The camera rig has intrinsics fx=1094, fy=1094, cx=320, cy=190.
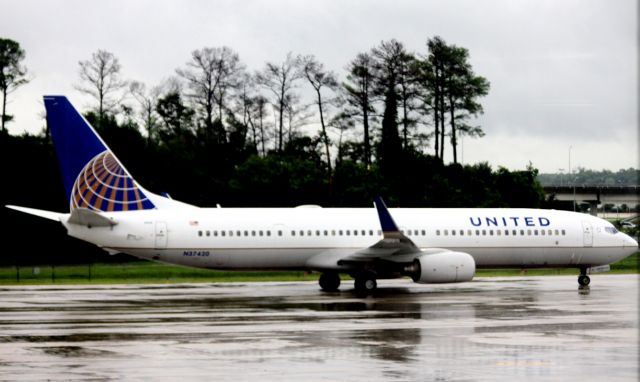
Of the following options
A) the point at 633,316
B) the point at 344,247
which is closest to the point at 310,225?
the point at 344,247

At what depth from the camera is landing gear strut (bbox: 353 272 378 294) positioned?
37.8m

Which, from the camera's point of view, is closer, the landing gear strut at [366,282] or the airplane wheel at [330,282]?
the landing gear strut at [366,282]

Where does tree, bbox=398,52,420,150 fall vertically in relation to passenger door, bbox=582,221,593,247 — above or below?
above

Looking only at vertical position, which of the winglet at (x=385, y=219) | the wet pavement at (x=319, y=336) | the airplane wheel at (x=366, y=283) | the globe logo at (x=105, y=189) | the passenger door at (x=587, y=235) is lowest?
the wet pavement at (x=319, y=336)

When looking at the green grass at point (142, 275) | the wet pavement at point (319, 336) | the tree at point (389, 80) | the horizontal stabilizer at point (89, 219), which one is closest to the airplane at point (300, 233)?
the horizontal stabilizer at point (89, 219)

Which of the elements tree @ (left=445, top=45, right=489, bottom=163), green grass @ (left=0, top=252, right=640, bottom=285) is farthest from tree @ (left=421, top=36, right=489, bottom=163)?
green grass @ (left=0, top=252, right=640, bottom=285)

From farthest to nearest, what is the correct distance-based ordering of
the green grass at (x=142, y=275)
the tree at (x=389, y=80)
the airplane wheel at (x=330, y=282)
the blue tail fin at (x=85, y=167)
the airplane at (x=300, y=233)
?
the tree at (x=389, y=80) → the green grass at (x=142, y=275) → the airplane wheel at (x=330, y=282) → the blue tail fin at (x=85, y=167) → the airplane at (x=300, y=233)

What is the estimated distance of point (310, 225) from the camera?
129 feet

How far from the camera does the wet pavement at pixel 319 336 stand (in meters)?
17.6

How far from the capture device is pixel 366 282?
3794 centimetres

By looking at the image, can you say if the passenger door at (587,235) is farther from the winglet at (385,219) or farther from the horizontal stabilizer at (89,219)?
the horizontal stabilizer at (89,219)

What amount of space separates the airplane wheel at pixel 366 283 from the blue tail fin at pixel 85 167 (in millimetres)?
7872

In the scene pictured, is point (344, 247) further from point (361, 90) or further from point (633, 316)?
point (361, 90)

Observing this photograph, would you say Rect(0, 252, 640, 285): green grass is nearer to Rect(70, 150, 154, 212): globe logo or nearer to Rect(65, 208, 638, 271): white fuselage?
Rect(65, 208, 638, 271): white fuselage
